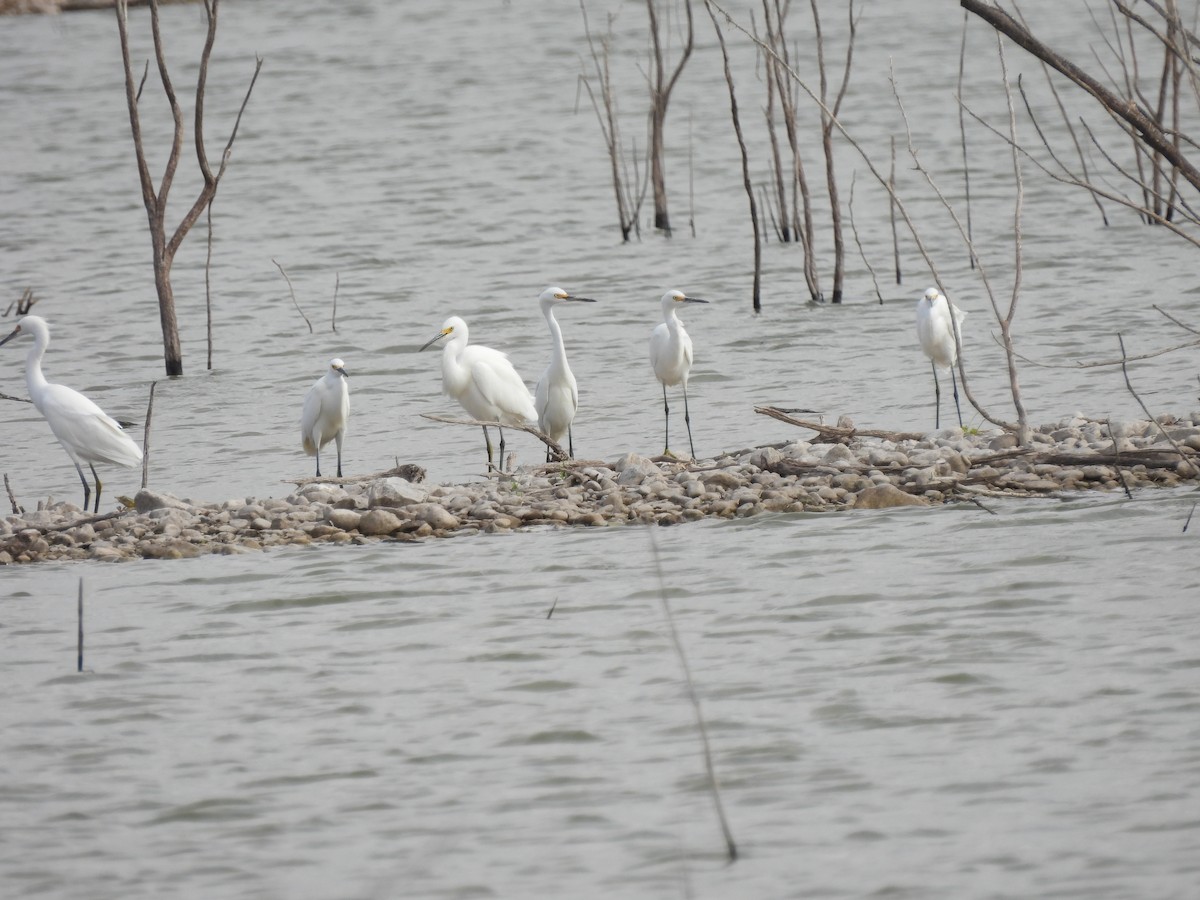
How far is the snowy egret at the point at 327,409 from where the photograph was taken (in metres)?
8.85

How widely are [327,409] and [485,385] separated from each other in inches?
38.9

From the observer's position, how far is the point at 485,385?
9.43 meters

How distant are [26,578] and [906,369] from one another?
21.1 ft

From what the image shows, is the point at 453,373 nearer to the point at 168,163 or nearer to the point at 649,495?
the point at 649,495

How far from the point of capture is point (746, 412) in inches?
413

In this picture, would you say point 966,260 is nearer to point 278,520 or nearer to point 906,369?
point 906,369

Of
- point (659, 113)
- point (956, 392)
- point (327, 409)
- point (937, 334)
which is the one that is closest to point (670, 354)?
point (937, 334)

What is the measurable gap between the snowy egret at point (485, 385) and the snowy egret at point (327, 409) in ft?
2.42

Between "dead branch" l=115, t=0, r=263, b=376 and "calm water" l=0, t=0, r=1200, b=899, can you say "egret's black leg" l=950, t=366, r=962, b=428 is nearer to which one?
"calm water" l=0, t=0, r=1200, b=899

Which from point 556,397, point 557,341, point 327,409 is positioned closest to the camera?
point 327,409

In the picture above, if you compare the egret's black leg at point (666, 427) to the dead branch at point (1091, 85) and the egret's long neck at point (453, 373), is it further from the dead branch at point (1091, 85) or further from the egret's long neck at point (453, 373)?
the dead branch at point (1091, 85)

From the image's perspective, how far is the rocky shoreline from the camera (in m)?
7.25

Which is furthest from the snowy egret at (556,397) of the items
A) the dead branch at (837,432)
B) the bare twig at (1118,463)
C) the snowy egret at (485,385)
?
the bare twig at (1118,463)

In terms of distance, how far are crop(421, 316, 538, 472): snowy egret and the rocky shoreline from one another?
1.56m
